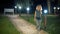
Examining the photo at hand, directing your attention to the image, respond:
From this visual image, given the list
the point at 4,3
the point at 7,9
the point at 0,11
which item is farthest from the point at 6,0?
the point at 0,11

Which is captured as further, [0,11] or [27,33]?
[0,11]

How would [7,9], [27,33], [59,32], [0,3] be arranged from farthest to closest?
[7,9]
[0,3]
[59,32]
[27,33]

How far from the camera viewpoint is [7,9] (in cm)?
802

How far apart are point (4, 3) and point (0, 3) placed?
17 cm

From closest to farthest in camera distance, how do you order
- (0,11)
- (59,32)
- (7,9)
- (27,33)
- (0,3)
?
(27,33) < (59,32) < (0,3) < (7,9) < (0,11)

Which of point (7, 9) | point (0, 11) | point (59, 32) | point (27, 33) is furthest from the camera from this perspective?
point (0, 11)

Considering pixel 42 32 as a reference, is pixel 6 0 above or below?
above

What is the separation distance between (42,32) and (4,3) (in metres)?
3.36

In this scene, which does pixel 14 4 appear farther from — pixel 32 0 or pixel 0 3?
pixel 32 0

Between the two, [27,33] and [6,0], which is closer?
[27,33]

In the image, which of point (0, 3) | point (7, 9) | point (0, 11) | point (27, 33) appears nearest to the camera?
point (27, 33)

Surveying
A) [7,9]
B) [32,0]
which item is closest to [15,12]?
[7,9]

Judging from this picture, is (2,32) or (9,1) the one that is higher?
(9,1)

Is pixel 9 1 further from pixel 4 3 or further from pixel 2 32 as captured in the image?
pixel 2 32
